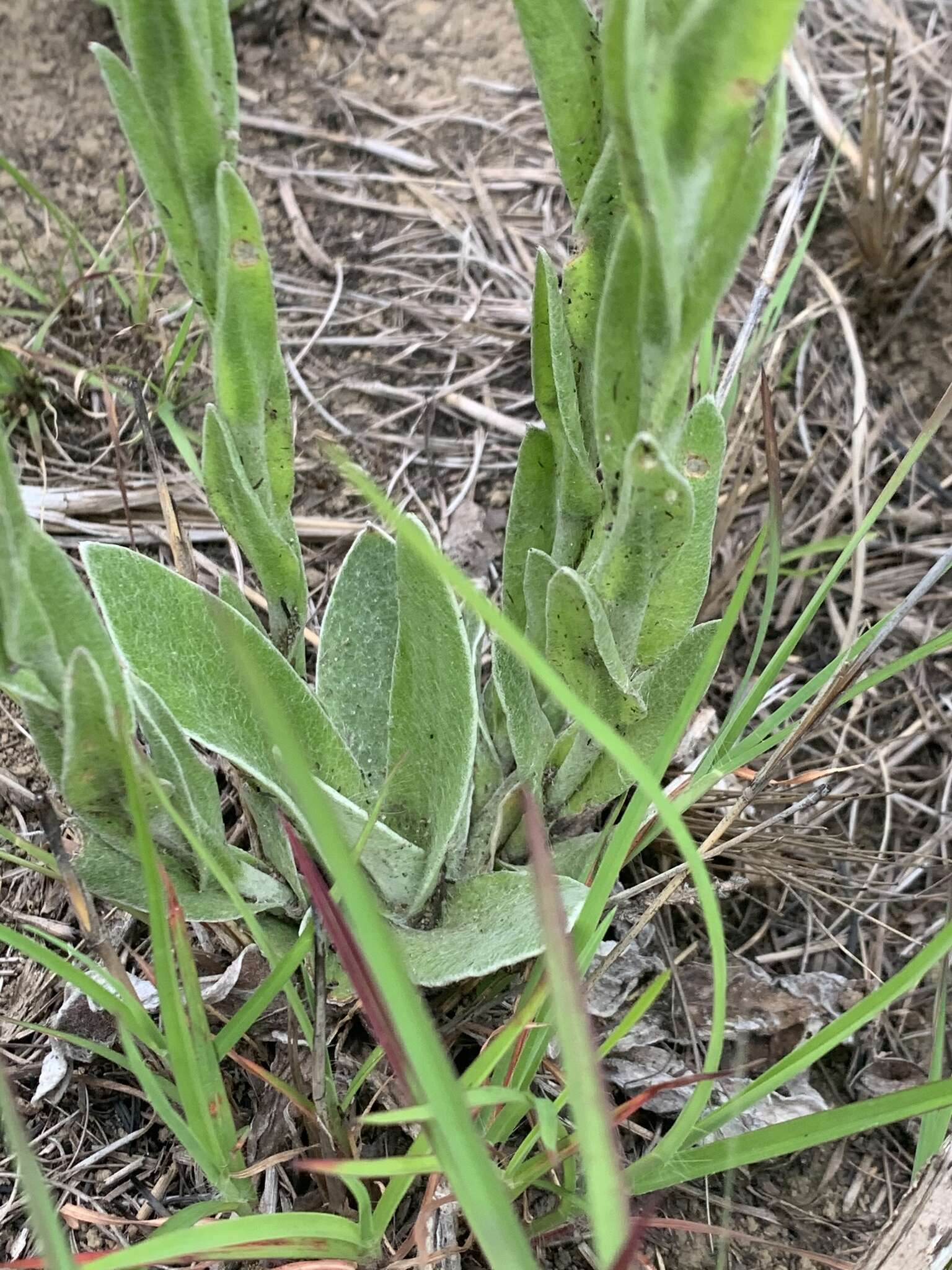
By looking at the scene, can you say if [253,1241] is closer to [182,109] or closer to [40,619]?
[40,619]

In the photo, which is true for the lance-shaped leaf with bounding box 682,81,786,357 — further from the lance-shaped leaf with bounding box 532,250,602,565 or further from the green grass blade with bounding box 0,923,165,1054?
the green grass blade with bounding box 0,923,165,1054

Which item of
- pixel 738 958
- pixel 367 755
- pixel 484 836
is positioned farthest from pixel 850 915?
pixel 367 755

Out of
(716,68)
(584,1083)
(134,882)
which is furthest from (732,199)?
(134,882)

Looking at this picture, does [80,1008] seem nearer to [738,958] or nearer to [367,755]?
[367,755]

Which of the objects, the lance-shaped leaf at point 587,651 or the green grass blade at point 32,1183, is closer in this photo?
the green grass blade at point 32,1183

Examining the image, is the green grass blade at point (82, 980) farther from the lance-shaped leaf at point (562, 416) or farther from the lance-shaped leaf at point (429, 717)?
the lance-shaped leaf at point (562, 416)

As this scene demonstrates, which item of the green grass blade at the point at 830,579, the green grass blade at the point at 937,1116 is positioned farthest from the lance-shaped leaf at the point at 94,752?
the green grass blade at the point at 937,1116
